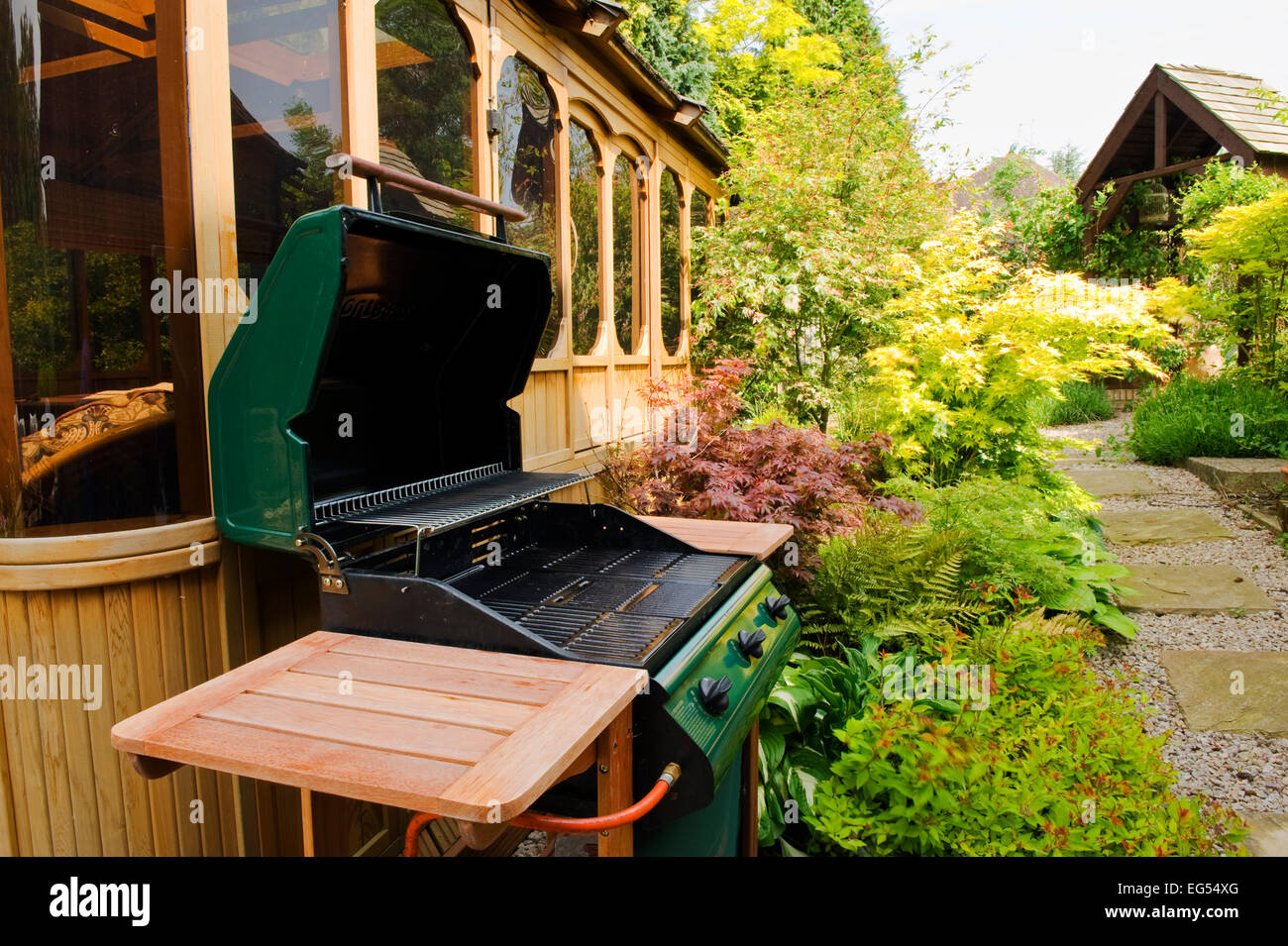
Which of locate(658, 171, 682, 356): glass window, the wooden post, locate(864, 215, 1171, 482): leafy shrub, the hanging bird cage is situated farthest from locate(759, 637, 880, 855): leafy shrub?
the hanging bird cage

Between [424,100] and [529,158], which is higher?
[529,158]

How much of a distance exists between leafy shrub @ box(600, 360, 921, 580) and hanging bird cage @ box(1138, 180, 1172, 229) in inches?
459

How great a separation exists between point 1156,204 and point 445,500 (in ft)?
51.1

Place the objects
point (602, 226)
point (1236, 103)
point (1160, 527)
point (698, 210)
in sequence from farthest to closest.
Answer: point (1236, 103) → point (698, 210) → point (1160, 527) → point (602, 226)

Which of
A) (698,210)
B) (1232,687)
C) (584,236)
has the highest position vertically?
(698,210)

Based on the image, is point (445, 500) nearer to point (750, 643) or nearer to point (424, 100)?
point (750, 643)

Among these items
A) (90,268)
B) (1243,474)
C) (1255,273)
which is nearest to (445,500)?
(90,268)

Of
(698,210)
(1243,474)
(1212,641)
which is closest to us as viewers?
(1212,641)

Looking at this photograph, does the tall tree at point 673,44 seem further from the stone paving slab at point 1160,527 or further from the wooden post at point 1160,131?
the stone paving slab at point 1160,527

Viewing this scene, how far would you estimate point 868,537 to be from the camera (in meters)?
4.57

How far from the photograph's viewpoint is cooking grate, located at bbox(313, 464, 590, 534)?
2090mm

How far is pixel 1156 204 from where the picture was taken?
46.5 ft
